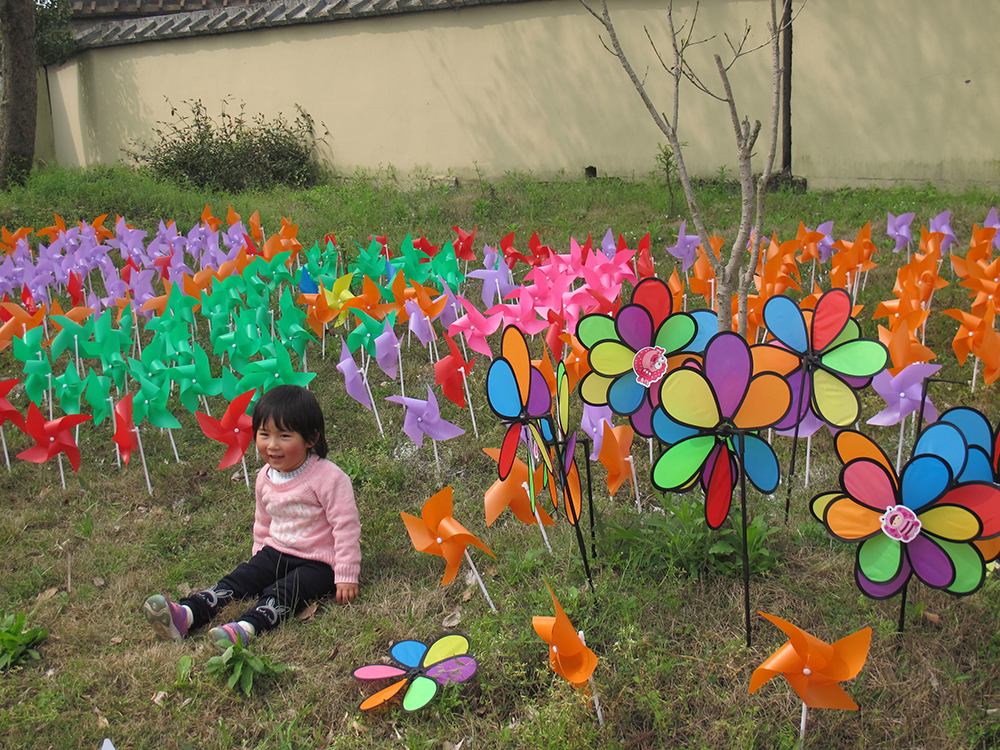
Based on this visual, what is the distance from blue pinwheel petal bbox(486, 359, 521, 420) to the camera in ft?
7.37

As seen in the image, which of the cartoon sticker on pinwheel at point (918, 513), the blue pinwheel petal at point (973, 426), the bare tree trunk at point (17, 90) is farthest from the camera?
the bare tree trunk at point (17, 90)

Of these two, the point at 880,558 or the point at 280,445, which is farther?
the point at 280,445

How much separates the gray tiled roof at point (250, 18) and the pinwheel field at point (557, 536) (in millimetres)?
5513

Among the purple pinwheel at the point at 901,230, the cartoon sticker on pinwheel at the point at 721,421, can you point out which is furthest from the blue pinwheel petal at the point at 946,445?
the purple pinwheel at the point at 901,230

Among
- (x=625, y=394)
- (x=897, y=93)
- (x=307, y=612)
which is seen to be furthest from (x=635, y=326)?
(x=897, y=93)

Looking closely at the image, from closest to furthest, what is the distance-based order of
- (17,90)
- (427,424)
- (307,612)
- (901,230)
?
(307,612), (427,424), (901,230), (17,90)

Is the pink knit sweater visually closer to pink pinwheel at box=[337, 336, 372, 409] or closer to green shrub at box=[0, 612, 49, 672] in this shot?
pink pinwheel at box=[337, 336, 372, 409]

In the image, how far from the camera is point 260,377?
10.7ft

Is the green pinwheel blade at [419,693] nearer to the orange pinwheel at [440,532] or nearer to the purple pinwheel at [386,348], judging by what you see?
the orange pinwheel at [440,532]

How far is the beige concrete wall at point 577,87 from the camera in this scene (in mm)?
6891

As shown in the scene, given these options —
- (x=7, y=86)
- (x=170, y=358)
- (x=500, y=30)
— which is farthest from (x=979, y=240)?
(x=7, y=86)

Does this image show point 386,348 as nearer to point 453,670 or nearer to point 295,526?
point 295,526

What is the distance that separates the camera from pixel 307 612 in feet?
8.57

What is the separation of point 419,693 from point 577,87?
702cm
